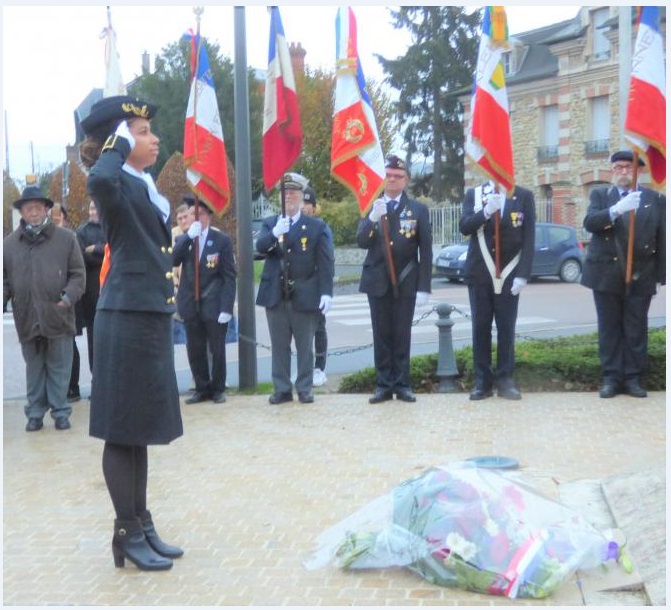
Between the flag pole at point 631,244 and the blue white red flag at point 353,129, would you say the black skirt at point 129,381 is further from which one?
the flag pole at point 631,244

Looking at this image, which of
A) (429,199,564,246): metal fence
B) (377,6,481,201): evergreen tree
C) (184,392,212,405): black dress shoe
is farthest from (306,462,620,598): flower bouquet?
(377,6,481,201): evergreen tree

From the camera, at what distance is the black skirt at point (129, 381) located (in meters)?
4.71

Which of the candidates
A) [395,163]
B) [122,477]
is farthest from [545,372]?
[122,477]

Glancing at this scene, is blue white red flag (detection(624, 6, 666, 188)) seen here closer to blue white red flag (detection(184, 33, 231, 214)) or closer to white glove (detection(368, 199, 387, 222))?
white glove (detection(368, 199, 387, 222))

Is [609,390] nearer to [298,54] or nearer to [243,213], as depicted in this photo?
[243,213]

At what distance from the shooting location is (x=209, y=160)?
9.05m

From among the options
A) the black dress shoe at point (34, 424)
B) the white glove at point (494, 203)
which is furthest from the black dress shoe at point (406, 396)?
the black dress shoe at point (34, 424)

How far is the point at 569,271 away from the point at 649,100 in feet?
63.3

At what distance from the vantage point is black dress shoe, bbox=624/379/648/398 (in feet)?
28.1

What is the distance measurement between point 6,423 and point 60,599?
182 inches

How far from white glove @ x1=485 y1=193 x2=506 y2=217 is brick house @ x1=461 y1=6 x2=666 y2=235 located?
1139 inches

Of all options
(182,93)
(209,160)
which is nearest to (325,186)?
(182,93)

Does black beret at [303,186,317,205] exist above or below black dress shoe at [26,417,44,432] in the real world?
above

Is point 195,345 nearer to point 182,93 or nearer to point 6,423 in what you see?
point 6,423
